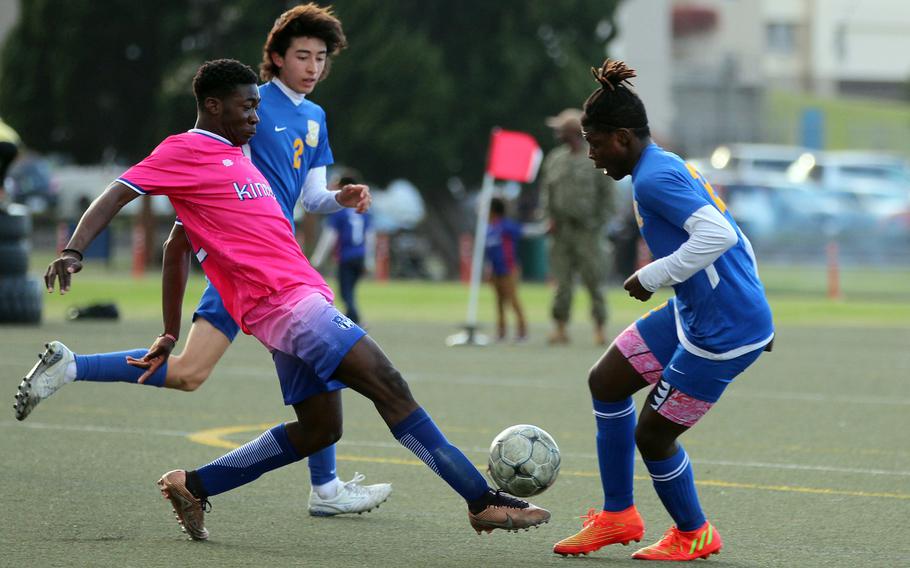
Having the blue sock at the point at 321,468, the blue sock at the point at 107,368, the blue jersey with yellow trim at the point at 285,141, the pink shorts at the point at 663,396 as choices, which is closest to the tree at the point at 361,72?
the blue jersey with yellow trim at the point at 285,141

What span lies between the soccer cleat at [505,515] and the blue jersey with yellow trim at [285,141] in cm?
164

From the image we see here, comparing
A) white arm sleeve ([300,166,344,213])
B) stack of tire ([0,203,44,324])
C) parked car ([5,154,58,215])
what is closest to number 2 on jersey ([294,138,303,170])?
white arm sleeve ([300,166,344,213])

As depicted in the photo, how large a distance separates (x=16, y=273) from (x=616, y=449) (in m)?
13.2

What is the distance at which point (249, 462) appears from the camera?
676 cm

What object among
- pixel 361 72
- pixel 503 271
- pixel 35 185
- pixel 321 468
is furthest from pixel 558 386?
pixel 35 185

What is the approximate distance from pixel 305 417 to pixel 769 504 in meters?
2.47

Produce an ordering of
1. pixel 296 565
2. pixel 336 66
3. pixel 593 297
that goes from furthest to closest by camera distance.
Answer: pixel 336 66, pixel 593 297, pixel 296 565

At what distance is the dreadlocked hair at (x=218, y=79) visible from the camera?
6.55m

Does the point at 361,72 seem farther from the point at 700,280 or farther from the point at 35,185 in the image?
the point at 700,280

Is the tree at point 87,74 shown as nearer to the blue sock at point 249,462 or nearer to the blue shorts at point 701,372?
the blue sock at point 249,462

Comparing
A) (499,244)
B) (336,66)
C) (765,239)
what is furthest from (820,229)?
(499,244)

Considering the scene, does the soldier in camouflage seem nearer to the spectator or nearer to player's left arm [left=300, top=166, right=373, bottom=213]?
the spectator

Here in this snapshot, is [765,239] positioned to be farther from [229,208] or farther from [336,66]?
[229,208]

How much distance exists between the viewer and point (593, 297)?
→ 56.1ft
